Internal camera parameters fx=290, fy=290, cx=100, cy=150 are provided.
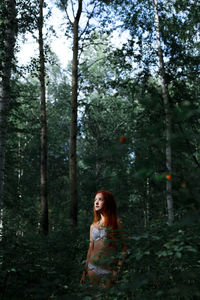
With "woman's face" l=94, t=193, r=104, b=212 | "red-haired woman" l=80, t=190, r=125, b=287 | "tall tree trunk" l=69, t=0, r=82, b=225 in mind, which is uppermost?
"tall tree trunk" l=69, t=0, r=82, b=225

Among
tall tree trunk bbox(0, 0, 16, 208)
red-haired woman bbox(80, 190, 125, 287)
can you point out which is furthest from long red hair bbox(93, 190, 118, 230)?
tall tree trunk bbox(0, 0, 16, 208)

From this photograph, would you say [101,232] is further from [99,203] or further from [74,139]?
[74,139]

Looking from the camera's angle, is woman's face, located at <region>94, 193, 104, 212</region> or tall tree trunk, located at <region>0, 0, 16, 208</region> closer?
woman's face, located at <region>94, 193, 104, 212</region>

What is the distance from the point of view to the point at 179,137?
5.96ft

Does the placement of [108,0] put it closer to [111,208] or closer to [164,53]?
[164,53]

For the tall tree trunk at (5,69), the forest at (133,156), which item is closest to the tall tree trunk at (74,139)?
the forest at (133,156)

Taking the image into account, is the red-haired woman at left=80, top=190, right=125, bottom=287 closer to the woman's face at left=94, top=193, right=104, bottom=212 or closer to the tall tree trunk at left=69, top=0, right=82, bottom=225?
the woman's face at left=94, top=193, right=104, bottom=212

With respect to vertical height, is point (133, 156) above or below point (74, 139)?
below

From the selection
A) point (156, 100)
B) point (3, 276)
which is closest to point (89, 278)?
point (3, 276)

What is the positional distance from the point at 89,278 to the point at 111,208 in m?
0.89

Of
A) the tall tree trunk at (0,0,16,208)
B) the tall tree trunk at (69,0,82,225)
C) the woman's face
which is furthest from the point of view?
the tall tree trunk at (69,0,82,225)

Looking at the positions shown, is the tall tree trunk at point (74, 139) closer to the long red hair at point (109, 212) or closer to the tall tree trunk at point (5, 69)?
the tall tree trunk at point (5, 69)

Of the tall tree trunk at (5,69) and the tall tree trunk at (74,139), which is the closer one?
the tall tree trunk at (5,69)

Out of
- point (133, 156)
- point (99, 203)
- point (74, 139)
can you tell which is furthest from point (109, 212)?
point (74, 139)
